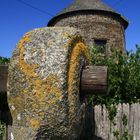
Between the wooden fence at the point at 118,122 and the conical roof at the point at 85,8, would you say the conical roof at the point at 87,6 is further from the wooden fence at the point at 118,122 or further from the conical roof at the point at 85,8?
the wooden fence at the point at 118,122

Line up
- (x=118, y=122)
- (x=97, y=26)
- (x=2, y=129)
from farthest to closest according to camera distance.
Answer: (x=97, y=26), (x=118, y=122), (x=2, y=129)

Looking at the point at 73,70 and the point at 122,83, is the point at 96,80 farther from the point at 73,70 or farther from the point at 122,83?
the point at 122,83

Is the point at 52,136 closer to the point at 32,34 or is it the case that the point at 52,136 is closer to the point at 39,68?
the point at 39,68

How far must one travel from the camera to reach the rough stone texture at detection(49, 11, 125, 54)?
2931 centimetres

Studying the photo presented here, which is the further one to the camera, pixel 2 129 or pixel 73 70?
pixel 2 129

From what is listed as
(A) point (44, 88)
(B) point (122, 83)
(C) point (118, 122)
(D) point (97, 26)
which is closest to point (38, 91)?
(A) point (44, 88)

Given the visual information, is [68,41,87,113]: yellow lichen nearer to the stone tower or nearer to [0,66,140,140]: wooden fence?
[0,66,140,140]: wooden fence

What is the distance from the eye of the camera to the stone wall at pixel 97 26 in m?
29.3

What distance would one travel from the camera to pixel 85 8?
29.8 metres

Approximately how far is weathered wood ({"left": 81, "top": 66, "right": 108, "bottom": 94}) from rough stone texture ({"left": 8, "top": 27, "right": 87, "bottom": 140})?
3.0 inches

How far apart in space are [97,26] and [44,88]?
91.8 feet

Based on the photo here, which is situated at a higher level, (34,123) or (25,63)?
(25,63)

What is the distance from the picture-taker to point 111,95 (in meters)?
7.27

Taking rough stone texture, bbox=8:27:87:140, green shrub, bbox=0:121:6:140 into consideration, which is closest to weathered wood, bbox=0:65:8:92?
rough stone texture, bbox=8:27:87:140
